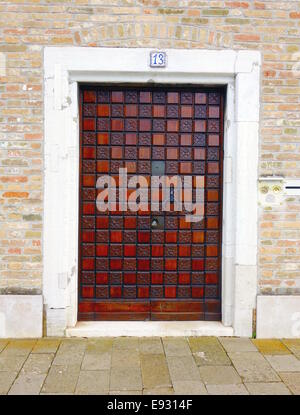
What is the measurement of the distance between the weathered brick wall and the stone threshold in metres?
0.73

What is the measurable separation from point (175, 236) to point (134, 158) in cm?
106

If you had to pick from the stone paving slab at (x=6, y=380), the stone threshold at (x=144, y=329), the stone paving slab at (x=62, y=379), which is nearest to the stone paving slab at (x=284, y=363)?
the stone threshold at (x=144, y=329)

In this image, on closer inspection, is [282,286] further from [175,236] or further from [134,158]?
[134,158]

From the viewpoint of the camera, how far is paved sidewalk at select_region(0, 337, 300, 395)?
11.1 feet

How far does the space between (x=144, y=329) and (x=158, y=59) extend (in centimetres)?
306

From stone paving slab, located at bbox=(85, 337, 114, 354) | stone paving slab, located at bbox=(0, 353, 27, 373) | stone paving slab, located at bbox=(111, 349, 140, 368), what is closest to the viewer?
stone paving slab, located at bbox=(0, 353, 27, 373)

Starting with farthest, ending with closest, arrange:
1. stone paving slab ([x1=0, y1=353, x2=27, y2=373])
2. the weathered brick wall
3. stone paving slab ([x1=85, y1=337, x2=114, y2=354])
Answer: the weathered brick wall < stone paving slab ([x1=85, y1=337, x2=114, y2=354]) < stone paving slab ([x1=0, y1=353, x2=27, y2=373])

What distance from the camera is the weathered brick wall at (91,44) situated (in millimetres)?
4383

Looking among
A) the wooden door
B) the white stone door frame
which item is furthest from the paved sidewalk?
the wooden door

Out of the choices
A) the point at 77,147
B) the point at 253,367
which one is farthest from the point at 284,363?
the point at 77,147

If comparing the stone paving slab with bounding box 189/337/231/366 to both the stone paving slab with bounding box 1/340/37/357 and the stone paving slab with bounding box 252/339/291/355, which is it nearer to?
the stone paving slab with bounding box 252/339/291/355

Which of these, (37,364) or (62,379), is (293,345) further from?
(37,364)

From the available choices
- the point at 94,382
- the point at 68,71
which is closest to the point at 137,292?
the point at 94,382

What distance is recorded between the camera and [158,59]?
14.5 feet
